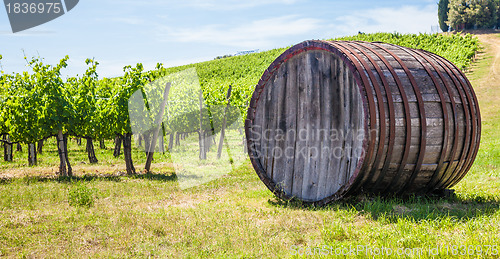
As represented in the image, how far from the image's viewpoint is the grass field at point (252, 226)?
3.71m

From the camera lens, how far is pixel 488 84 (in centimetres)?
3120

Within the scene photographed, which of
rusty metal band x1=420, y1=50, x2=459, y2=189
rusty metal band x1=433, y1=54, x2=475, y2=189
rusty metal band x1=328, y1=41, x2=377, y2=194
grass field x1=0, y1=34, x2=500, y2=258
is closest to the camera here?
grass field x1=0, y1=34, x2=500, y2=258

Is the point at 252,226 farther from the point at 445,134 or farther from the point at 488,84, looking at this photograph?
the point at 488,84

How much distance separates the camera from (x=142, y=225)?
518 cm

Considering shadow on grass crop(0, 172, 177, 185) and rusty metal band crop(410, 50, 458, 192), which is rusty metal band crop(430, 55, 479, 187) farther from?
shadow on grass crop(0, 172, 177, 185)

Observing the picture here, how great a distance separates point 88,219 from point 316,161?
350 cm

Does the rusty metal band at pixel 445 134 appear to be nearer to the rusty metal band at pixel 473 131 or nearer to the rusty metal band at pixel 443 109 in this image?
the rusty metal band at pixel 443 109

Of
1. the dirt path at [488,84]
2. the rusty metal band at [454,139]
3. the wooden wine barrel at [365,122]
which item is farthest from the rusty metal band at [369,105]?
the dirt path at [488,84]

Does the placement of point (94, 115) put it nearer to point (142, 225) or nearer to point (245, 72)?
point (142, 225)

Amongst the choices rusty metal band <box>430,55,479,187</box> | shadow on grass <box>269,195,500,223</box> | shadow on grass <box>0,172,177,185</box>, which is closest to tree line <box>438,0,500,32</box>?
shadow on grass <box>0,172,177,185</box>

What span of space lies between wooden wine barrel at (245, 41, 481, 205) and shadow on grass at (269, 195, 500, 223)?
5.2 inches

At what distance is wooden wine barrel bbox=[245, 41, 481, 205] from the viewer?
4.60 meters

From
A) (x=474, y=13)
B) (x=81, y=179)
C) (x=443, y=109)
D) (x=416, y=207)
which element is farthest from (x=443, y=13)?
(x=416, y=207)

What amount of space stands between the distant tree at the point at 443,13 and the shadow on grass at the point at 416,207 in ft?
293
